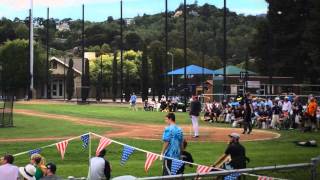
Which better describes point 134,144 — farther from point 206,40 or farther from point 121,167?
point 206,40

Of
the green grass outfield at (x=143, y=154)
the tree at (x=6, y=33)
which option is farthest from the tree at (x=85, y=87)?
the green grass outfield at (x=143, y=154)

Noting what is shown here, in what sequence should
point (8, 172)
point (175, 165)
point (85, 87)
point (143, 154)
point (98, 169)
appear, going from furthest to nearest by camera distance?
point (85, 87) → point (143, 154) → point (175, 165) → point (98, 169) → point (8, 172)

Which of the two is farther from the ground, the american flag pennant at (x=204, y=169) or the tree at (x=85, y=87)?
the tree at (x=85, y=87)

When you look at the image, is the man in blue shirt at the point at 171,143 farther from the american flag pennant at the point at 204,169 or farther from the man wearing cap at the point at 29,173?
the man wearing cap at the point at 29,173

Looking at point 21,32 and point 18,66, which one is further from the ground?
point 21,32

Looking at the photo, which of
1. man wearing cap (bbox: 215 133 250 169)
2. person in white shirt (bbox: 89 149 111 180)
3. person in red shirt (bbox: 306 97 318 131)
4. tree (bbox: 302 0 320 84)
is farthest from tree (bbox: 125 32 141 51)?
person in white shirt (bbox: 89 149 111 180)

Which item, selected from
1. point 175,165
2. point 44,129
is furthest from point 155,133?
point 175,165

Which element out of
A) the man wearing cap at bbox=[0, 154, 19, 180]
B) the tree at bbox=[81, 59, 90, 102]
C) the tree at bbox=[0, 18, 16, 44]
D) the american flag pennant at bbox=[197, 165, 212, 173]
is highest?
the tree at bbox=[0, 18, 16, 44]

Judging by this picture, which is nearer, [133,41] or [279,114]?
[279,114]

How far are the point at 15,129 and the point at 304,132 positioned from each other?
15.1 metres

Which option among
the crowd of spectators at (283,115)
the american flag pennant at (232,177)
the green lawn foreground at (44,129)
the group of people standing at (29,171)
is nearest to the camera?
the american flag pennant at (232,177)

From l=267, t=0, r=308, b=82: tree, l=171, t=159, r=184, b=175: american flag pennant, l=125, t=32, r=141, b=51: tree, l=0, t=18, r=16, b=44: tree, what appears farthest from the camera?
l=125, t=32, r=141, b=51: tree

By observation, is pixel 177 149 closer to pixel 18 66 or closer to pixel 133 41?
pixel 18 66

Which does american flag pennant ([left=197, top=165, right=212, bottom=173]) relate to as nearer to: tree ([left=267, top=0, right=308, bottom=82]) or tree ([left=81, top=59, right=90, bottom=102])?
tree ([left=267, top=0, right=308, bottom=82])
